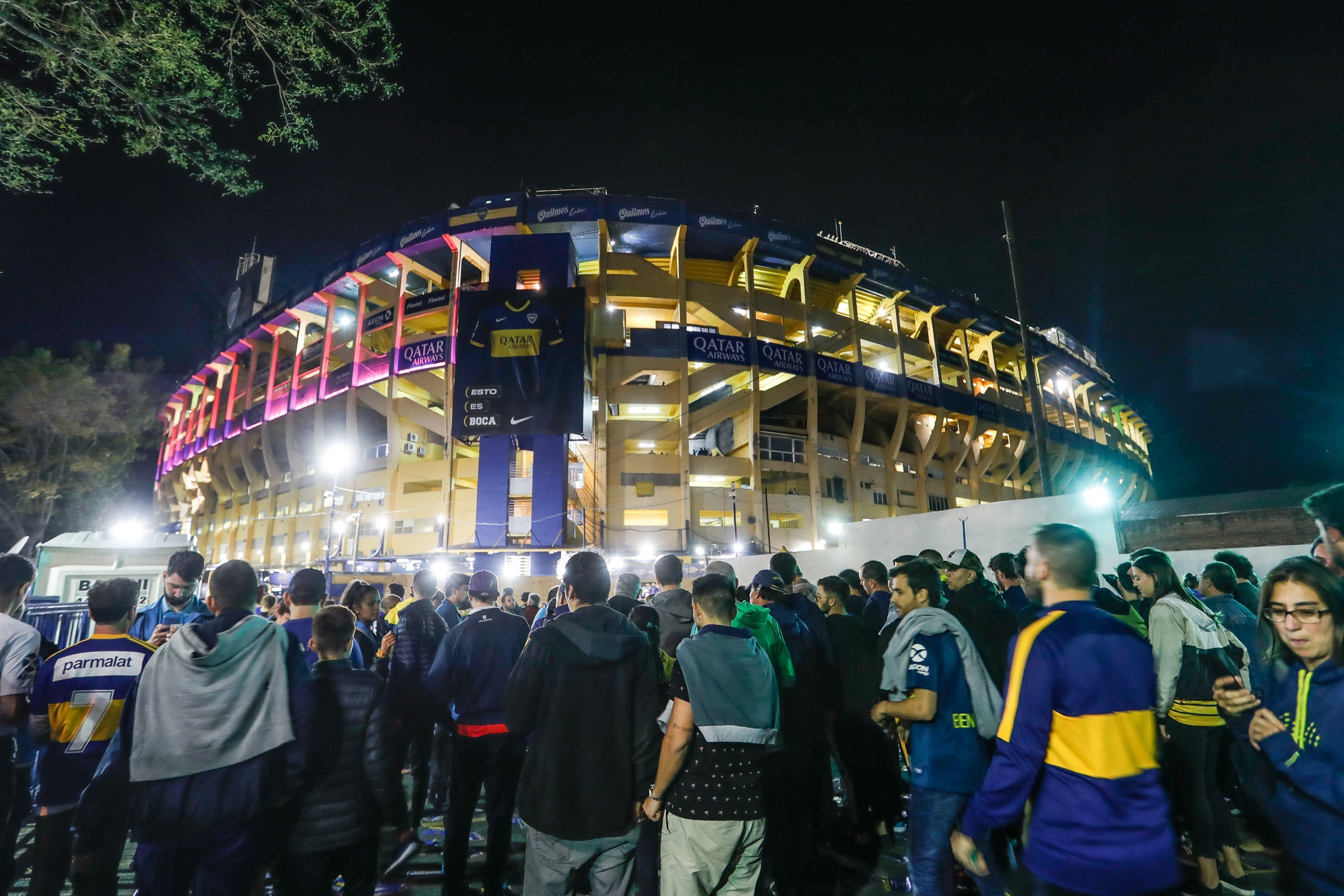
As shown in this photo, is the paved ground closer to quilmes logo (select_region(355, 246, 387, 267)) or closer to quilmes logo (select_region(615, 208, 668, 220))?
quilmes logo (select_region(615, 208, 668, 220))

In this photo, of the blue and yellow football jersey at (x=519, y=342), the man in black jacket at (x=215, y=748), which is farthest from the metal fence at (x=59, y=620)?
the blue and yellow football jersey at (x=519, y=342)

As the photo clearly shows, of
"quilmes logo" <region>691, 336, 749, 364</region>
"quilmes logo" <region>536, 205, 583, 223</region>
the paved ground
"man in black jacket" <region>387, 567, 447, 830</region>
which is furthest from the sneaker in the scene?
"quilmes logo" <region>536, 205, 583, 223</region>

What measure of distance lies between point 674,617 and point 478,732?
160 centimetres

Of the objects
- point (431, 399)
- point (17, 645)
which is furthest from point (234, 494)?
point (17, 645)

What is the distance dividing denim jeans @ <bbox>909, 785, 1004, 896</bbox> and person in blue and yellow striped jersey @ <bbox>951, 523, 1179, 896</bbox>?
0.79 m

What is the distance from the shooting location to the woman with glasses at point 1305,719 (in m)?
1.69

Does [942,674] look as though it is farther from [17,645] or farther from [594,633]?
[17,645]

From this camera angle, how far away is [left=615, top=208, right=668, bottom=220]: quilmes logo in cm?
2539

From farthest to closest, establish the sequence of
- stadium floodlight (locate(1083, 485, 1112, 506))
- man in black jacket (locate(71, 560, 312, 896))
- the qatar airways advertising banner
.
A: the qatar airways advertising banner
stadium floodlight (locate(1083, 485, 1112, 506))
man in black jacket (locate(71, 560, 312, 896))

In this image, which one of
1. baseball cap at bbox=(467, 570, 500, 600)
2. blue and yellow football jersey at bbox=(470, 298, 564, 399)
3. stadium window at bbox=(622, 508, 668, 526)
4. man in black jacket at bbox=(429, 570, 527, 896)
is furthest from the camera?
stadium window at bbox=(622, 508, 668, 526)

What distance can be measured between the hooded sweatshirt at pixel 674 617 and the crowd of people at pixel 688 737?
32 centimetres

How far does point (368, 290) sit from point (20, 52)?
26.0 m

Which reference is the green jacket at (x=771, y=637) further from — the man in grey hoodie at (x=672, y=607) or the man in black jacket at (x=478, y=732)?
the man in black jacket at (x=478, y=732)

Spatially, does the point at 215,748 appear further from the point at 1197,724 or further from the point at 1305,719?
the point at 1197,724
